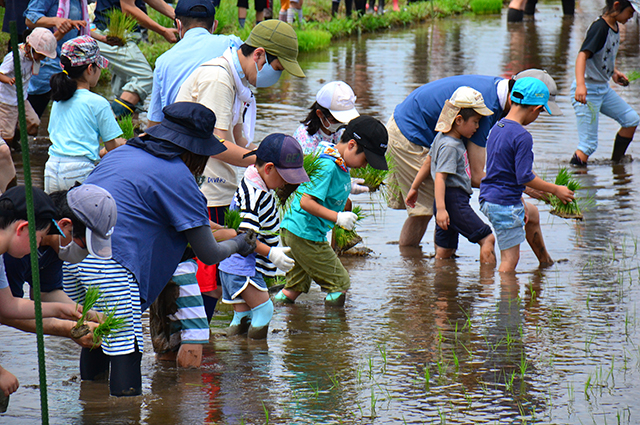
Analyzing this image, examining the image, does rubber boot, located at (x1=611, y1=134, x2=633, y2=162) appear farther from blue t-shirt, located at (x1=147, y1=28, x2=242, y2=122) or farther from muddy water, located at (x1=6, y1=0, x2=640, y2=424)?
blue t-shirt, located at (x1=147, y1=28, x2=242, y2=122)

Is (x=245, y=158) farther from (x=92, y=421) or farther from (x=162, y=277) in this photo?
(x=92, y=421)

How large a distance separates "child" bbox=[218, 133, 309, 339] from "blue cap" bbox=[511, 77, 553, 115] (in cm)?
192

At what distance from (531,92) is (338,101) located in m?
1.29

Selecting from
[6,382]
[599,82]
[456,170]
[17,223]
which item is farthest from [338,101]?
[599,82]

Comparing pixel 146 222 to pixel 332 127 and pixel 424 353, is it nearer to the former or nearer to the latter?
pixel 424 353

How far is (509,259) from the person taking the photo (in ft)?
18.8

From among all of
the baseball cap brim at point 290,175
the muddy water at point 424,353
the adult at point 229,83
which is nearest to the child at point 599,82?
the muddy water at point 424,353

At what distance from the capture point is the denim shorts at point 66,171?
524 cm

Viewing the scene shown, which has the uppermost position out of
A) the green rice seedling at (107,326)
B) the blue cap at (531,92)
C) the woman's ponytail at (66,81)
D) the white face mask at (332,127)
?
the woman's ponytail at (66,81)

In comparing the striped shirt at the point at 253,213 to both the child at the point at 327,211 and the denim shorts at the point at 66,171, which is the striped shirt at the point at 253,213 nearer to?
the child at the point at 327,211

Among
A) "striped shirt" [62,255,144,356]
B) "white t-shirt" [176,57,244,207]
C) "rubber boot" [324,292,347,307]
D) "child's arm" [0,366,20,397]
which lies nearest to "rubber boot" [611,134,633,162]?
"rubber boot" [324,292,347,307]

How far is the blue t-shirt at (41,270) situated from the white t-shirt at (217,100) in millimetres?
1118

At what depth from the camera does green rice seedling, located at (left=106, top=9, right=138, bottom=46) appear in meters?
7.08

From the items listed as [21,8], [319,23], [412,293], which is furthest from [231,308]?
[319,23]
